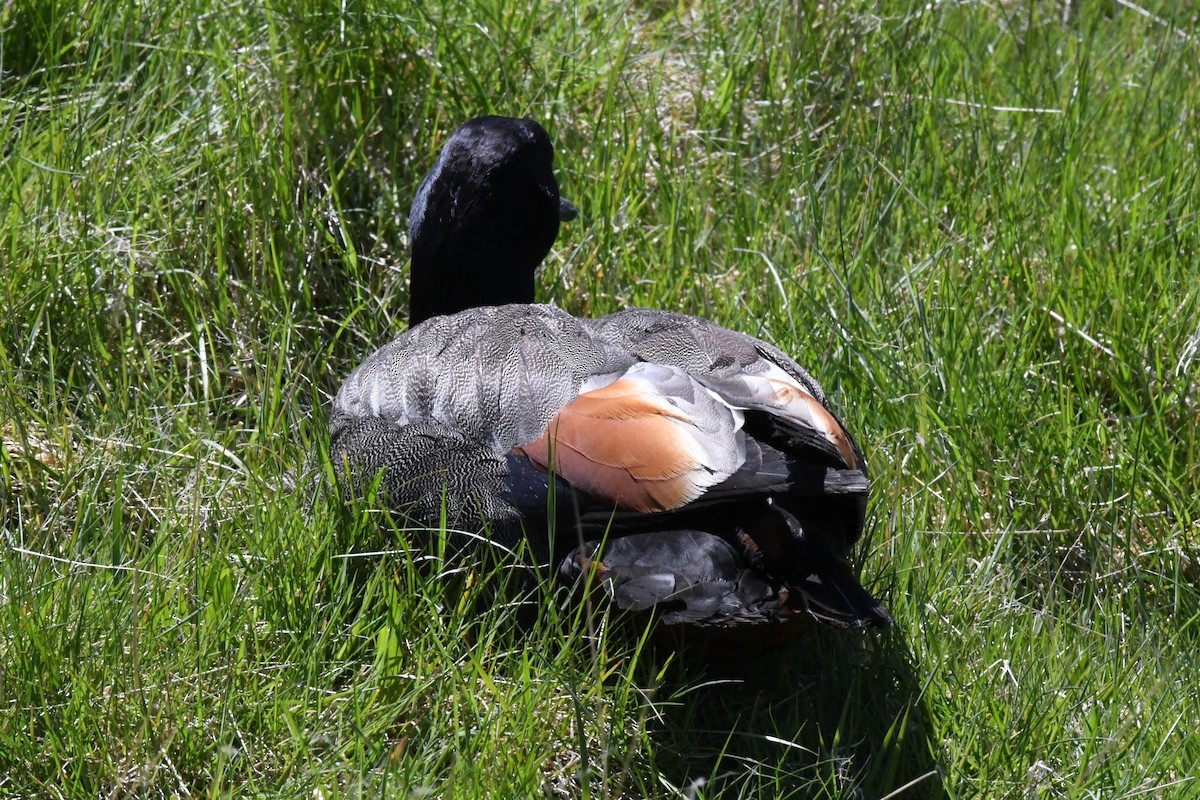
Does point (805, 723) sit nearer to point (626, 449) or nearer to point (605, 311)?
point (626, 449)

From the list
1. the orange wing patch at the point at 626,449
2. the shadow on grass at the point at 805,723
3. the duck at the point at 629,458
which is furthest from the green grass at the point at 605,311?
the orange wing patch at the point at 626,449

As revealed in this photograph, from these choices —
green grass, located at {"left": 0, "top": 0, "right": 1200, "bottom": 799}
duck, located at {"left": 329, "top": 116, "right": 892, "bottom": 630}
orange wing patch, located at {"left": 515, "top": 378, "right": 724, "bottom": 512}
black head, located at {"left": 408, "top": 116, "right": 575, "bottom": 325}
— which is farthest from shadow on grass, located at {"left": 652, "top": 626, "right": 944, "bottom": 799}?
black head, located at {"left": 408, "top": 116, "right": 575, "bottom": 325}

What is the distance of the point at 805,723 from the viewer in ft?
10.2

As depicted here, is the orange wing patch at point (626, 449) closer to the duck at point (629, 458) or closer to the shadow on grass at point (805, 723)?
the duck at point (629, 458)

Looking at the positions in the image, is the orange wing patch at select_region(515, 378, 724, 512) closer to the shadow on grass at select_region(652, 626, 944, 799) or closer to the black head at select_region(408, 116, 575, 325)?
the shadow on grass at select_region(652, 626, 944, 799)

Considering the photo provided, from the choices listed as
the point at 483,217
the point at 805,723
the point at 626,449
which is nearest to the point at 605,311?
the point at 483,217

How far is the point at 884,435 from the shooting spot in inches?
153

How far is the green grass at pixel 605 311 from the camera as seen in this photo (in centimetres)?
292

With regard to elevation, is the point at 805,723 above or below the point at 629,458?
below

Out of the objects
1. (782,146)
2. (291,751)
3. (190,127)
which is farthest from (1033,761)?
(190,127)

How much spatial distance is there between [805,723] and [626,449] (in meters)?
0.79

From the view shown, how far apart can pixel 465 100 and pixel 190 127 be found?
0.94 meters

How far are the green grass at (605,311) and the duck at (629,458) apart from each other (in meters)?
0.15

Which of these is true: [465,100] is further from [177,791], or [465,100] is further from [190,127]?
[177,791]
